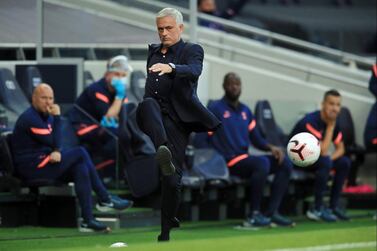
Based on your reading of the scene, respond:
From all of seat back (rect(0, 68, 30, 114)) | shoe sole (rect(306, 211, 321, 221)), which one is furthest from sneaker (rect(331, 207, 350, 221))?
seat back (rect(0, 68, 30, 114))

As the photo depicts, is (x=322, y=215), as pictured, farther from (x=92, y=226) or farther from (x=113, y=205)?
(x=92, y=226)

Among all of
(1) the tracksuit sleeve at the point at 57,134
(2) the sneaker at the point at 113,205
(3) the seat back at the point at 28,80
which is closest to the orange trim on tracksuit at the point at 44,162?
(1) the tracksuit sleeve at the point at 57,134

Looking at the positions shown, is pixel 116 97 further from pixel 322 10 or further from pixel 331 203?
pixel 322 10

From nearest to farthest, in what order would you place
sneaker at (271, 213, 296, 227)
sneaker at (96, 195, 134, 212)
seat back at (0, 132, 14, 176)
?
seat back at (0, 132, 14, 176), sneaker at (96, 195, 134, 212), sneaker at (271, 213, 296, 227)

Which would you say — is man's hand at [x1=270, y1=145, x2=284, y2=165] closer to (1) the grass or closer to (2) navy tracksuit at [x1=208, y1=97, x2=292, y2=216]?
(2) navy tracksuit at [x1=208, y1=97, x2=292, y2=216]

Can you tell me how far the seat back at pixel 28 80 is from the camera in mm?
15906

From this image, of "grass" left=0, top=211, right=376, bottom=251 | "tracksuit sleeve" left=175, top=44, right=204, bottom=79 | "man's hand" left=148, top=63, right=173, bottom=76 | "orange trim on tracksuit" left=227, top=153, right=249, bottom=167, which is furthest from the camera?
"orange trim on tracksuit" left=227, top=153, right=249, bottom=167

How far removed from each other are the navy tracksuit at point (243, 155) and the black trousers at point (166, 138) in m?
4.10

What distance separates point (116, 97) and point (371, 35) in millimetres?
10896

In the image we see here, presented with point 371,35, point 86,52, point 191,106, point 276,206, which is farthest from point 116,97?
point 371,35

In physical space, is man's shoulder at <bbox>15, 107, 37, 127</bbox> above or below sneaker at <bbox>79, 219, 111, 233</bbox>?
above

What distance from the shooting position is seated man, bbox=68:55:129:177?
53.1 feet

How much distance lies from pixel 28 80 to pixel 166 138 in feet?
12.7

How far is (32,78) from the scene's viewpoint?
1594 cm
